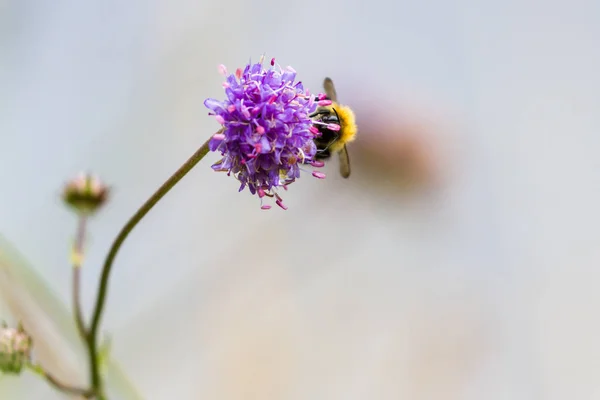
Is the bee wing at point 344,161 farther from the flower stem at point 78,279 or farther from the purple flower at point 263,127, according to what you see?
the flower stem at point 78,279

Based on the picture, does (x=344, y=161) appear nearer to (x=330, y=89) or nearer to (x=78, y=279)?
(x=330, y=89)

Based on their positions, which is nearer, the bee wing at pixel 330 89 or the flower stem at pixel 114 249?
the flower stem at pixel 114 249

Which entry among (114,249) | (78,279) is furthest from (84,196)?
(114,249)

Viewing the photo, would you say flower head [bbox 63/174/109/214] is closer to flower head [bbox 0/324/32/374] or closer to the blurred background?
flower head [bbox 0/324/32/374]

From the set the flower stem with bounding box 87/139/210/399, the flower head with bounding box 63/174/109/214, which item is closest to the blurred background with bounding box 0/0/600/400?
the flower head with bounding box 63/174/109/214

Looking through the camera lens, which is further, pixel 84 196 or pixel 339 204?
pixel 339 204

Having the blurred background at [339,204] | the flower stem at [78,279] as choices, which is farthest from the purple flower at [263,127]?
the blurred background at [339,204]
